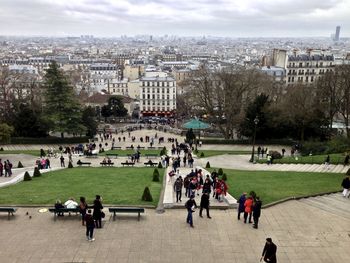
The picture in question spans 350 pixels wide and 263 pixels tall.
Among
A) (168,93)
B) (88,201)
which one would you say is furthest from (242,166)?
(168,93)

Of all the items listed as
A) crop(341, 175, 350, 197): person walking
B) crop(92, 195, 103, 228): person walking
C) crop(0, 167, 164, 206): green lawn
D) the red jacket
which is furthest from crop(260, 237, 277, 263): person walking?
crop(341, 175, 350, 197): person walking

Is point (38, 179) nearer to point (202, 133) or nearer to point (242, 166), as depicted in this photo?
point (242, 166)

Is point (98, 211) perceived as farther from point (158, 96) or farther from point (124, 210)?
point (158, 96)

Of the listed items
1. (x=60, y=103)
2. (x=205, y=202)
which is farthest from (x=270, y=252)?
(x=60, y=103)

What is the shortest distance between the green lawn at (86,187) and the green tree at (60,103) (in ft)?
75.1

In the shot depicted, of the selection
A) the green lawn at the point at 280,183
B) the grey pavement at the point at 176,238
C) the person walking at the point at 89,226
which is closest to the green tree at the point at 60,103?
the green lawn at the point at 280,183

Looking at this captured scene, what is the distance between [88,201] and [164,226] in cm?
484

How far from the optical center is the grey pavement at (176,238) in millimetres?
14273

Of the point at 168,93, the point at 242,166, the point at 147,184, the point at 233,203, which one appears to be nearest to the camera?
the point at 233,203

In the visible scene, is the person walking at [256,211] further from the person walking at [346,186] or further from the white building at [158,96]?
the white building at [158,96]

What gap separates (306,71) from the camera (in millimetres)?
110562

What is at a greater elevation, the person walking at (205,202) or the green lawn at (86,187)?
the person walking at (205,202)

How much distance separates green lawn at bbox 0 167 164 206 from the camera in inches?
790

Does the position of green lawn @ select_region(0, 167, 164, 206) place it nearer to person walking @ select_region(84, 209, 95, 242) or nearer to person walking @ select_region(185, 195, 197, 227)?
person walking @ select_region(185, 195, 197, 227)
